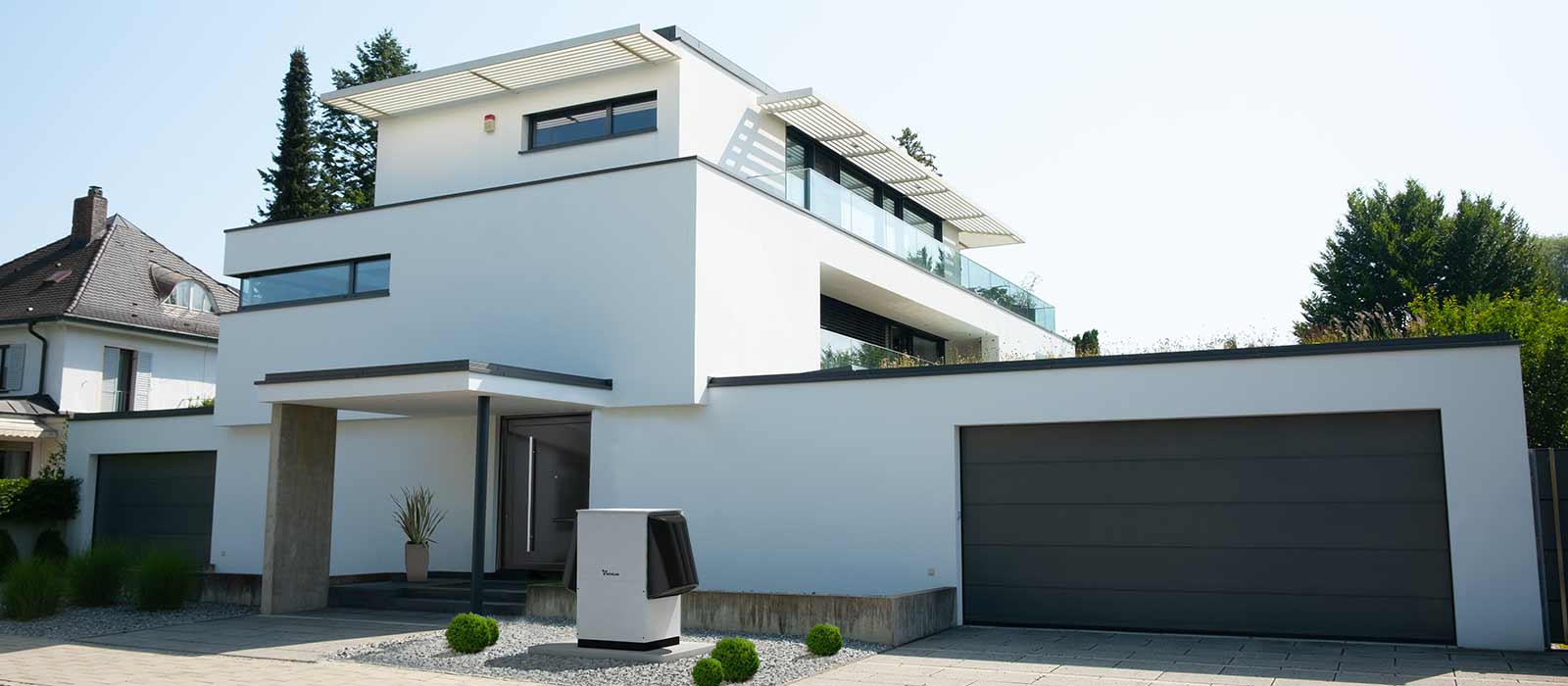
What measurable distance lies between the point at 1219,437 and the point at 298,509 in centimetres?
1048

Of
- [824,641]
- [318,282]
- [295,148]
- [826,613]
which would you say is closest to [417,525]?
[318,282]

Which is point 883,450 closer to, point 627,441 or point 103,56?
point 627,441

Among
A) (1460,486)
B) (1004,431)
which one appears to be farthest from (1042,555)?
(1460,486)

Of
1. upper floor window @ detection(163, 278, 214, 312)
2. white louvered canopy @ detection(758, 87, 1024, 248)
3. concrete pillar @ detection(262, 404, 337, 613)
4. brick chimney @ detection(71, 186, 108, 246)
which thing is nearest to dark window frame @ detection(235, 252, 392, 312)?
concrete pillar @ detection(262, 404, 337, 613)

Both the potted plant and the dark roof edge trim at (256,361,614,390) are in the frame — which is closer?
the dark roof edge trim at (256,361,614,390)

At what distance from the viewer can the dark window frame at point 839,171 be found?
20.0m

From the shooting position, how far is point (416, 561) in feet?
51.3

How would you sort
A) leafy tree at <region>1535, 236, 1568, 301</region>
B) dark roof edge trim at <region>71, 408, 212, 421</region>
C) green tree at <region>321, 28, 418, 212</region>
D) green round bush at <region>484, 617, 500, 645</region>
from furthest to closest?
leafy tree at <region>1535, 236, 1568, 301</region> < green tree at <region>321, 28, 418, 212</region> < dark roof edge trim at <region>71, 408, 212, 421</region> < green round bush at <region>484, 617, 500, 645</region>

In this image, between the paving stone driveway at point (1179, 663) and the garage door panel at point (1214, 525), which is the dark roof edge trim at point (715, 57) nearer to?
the garage door panel at point (1214, 525)

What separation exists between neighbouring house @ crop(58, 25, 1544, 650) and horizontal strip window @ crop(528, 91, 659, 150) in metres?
0.05

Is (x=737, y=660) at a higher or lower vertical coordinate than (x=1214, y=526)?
lower

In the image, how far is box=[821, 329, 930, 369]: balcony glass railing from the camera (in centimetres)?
1766

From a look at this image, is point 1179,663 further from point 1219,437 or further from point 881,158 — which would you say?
point 881,158

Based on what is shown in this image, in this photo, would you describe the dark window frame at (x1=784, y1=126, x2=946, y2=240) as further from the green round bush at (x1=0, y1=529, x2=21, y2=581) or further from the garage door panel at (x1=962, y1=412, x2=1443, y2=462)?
the green round bush at (x1=0, y1=529, x2=21, y2=581)
